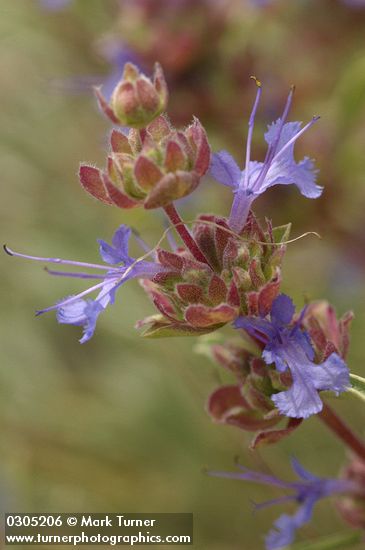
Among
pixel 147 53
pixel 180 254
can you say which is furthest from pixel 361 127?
pixel 180 254

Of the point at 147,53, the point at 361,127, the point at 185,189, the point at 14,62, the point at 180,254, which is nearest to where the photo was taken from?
the point at 185,189

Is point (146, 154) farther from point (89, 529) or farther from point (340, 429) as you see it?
point (89, 529)

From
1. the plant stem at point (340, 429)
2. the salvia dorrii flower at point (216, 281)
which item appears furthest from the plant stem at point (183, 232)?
the plant stem at point (340, 429)

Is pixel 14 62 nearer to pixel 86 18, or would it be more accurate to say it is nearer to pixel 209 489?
pixel 86 18

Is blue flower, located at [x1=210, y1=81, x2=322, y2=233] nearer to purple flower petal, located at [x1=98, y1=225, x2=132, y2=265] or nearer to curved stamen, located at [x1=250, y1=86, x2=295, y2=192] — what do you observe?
curved stamen, located at [x1=250, y1=86, x2=295, y2=192]

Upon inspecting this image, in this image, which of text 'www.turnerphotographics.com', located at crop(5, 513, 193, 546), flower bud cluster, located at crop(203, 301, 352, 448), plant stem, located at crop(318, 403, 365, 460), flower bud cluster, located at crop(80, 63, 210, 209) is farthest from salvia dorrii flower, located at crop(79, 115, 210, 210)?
text 'www.turnerphotographics.com', located at crop(5, 513, 193, 546)
